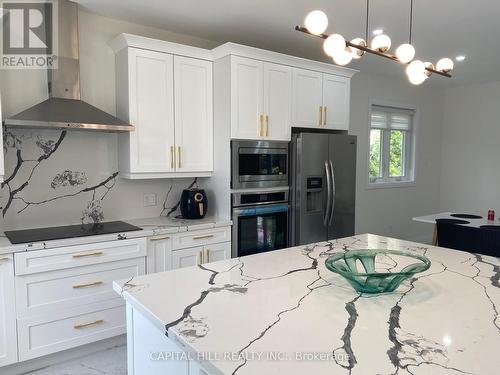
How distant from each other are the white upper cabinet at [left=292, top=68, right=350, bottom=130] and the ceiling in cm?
37

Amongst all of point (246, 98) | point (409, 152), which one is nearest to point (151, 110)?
point (246, 98)

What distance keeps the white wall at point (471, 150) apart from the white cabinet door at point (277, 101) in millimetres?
3892

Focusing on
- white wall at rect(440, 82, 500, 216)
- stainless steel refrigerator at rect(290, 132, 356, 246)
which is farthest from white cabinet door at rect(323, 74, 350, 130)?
white wall at rect(440, 82, 500, 216)

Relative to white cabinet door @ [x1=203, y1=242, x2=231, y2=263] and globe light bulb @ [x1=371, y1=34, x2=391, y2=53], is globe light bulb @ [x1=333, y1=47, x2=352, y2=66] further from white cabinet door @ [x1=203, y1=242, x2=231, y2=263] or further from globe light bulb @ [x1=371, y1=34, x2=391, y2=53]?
white cabinet door @ [x1=203, y1=242, x2=231, y2=263]

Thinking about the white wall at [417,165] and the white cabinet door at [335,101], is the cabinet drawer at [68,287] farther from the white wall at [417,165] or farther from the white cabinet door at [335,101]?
the white wall at [417,165]

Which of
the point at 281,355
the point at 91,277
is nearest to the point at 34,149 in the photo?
the point at 91,277

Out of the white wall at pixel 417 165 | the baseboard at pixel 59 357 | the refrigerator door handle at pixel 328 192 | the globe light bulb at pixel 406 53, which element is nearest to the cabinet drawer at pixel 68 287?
the baseboard at pixel 59 357

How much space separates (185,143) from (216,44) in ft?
3.77

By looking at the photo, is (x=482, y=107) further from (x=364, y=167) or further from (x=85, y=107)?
(x=85, y=107)

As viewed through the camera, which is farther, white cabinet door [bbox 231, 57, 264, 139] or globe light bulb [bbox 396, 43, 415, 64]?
white cabinet door [bbox 231, 57, 264, 139]

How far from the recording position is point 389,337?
104 cm

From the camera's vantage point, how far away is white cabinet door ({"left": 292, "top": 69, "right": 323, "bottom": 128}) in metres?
3.57

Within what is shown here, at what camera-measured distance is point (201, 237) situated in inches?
121

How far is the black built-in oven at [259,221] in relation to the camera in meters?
3.25
